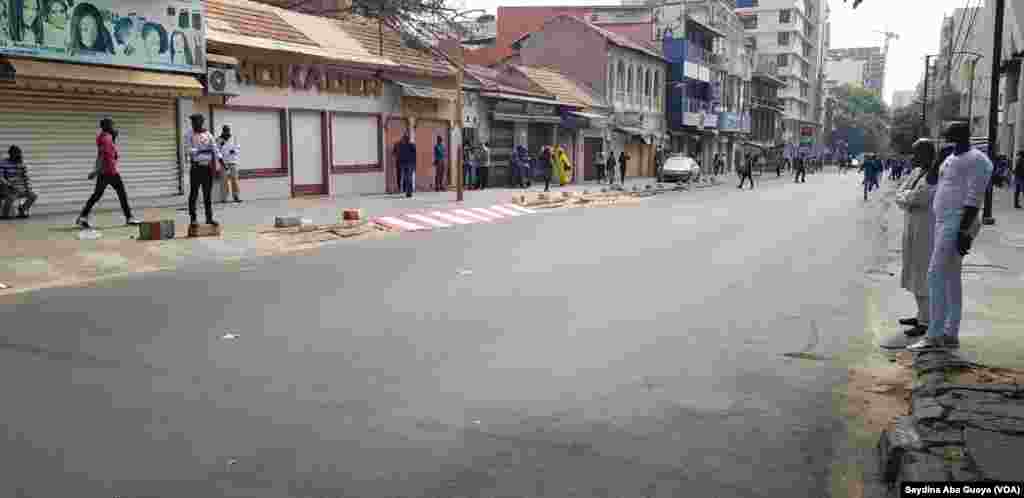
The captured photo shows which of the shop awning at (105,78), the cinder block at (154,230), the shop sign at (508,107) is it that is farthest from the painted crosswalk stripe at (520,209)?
the shop sign at (508,107)

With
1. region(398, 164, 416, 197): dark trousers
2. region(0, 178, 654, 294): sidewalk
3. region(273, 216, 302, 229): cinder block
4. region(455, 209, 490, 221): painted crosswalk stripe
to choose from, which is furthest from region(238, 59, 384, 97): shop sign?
region(273, 216, 302, 229): cinder block

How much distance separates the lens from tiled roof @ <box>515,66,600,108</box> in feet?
129

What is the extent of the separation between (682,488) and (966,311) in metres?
5.57

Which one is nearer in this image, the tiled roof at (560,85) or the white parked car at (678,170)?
the white parked car at (678,170)

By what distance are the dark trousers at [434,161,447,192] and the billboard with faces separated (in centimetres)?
1015

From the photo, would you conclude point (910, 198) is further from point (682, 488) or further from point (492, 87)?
point (492, 87)

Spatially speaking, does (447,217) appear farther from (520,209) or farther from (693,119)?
(693,119)

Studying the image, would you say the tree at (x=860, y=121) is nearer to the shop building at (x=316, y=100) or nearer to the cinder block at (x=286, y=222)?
the shop building at (x=316, y=100)

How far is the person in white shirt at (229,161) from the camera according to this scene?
19595mm

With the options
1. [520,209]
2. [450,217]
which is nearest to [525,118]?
[520,209]

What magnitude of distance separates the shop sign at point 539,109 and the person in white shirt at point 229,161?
53.8ft

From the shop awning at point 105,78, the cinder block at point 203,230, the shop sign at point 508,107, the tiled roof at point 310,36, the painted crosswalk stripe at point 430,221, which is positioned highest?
the tiled roof at point 310,36

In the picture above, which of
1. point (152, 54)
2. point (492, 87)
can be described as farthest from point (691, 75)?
point (152, 54)

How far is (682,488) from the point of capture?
12.9 feet
